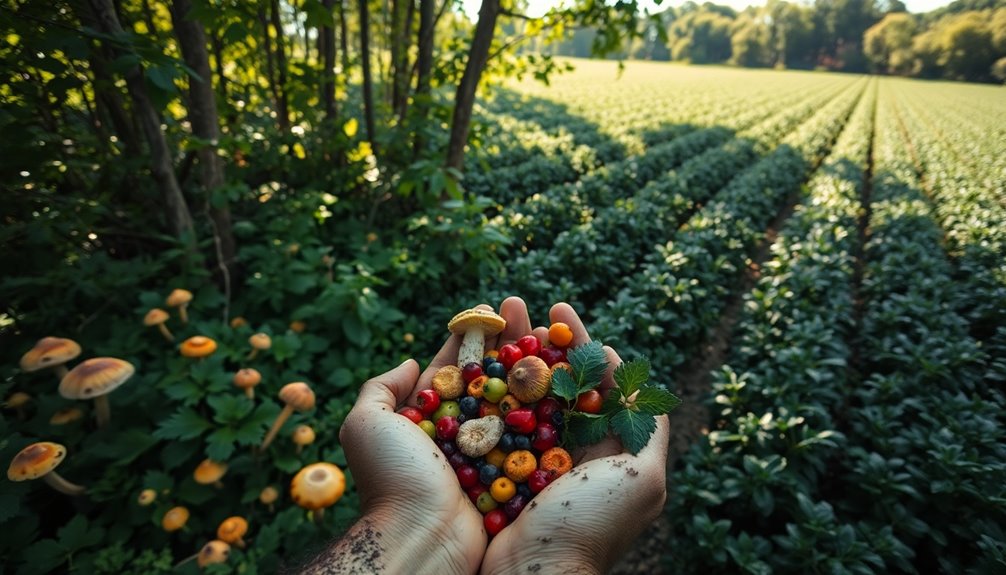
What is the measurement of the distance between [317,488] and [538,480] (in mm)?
1129

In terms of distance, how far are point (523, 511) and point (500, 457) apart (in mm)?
298

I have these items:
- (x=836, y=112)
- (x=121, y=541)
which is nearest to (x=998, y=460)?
(x=121, y=541)

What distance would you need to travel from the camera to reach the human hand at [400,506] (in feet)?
5.25

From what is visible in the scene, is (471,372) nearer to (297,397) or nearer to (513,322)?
(513,322)

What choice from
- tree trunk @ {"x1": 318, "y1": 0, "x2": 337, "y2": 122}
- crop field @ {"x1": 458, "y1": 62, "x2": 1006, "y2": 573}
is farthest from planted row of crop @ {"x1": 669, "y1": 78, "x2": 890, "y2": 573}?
tree trunk @ {"x1": 318, "y1": 0, "x2": 337, "y2": 122}

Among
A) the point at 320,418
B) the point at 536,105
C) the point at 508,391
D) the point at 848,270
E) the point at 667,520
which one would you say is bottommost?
the point at 667,520

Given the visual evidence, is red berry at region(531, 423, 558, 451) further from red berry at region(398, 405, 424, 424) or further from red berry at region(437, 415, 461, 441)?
red berry at region(398, 405, 424, 424)

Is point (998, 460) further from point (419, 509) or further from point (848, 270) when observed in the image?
point (419, 509)

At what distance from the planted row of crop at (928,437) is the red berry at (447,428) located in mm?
2589

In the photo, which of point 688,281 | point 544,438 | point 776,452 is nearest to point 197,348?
point 544,438

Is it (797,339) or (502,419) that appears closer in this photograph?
(502,419)

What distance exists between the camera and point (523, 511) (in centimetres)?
176

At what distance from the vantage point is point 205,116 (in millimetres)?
3502

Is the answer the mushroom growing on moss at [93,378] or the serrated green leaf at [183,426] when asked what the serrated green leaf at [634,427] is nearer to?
the serrated green leaf at [183,426]
